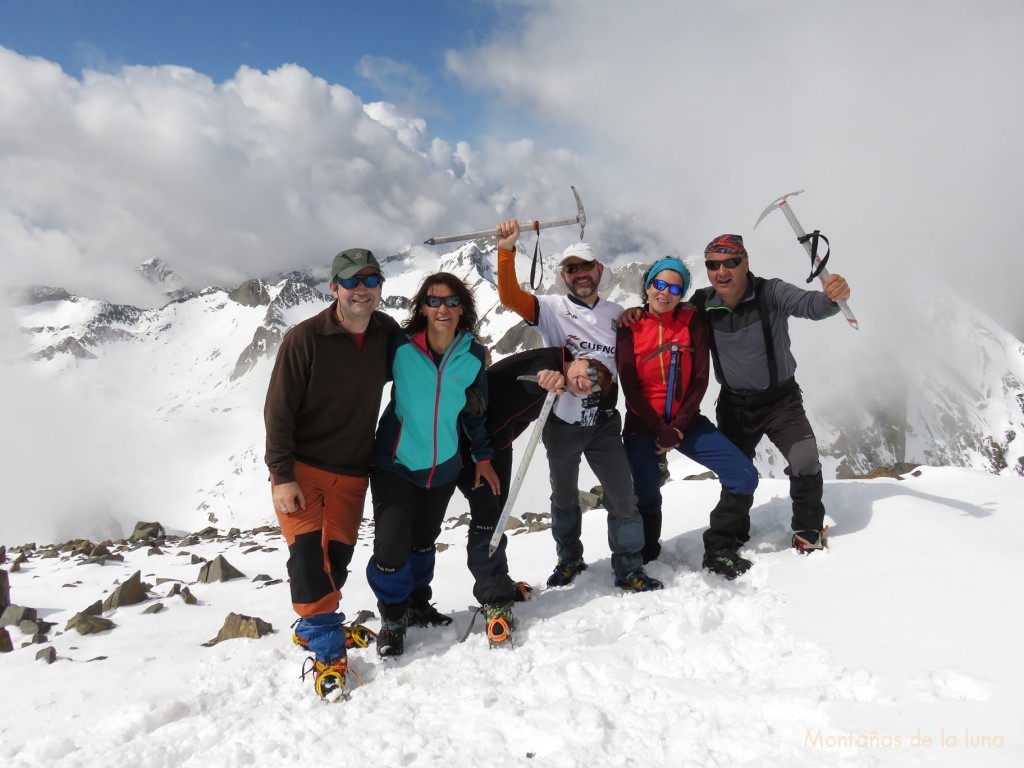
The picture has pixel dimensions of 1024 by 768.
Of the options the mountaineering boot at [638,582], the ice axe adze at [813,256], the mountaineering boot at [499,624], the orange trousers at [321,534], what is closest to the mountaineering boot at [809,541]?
the mountaineering boot at [638,582]

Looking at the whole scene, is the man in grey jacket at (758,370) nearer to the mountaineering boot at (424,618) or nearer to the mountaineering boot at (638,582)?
the mountaineering boot at (638,582)

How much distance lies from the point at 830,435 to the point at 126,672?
223323 mm

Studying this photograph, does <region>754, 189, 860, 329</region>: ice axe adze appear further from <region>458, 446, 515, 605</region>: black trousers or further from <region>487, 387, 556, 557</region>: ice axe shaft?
<region>458, 446, 515, 605</region>: black trousers

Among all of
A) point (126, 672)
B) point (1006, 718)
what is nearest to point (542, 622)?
point (1006, 718)

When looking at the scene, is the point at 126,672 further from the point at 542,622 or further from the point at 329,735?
the point at 542,622

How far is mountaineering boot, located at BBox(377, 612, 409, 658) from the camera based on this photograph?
221 inches

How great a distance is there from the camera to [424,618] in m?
6.39

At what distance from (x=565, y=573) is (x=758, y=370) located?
3.56 meters

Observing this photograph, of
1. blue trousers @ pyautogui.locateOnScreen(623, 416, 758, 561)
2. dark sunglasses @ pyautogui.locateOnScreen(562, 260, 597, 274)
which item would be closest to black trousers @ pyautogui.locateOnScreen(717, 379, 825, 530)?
blue trousers @ pyautogui.locateOnScreen(623, 416, 758, 561)

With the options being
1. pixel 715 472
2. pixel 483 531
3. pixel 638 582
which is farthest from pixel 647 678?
pixel 715 472

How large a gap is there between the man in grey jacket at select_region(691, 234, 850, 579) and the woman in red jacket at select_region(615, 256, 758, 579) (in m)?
0.09

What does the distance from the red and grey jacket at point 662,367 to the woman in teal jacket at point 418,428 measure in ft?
6.27

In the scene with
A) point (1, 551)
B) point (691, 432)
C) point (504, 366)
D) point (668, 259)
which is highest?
point (668, 259)

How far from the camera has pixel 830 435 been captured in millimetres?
196375
